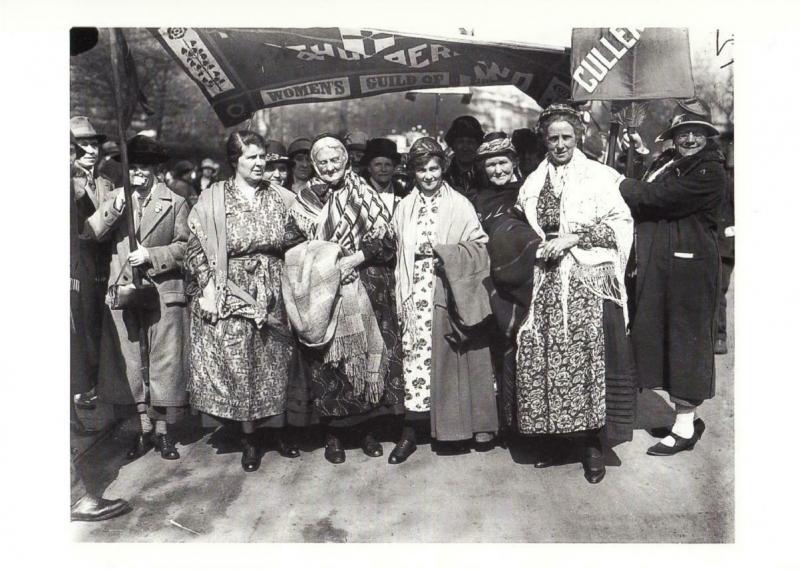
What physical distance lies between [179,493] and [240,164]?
1.87 m

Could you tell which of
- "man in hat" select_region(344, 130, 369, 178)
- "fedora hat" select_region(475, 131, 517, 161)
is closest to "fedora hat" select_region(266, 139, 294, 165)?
"man in hat" select_region(344, 130, 369, 178)

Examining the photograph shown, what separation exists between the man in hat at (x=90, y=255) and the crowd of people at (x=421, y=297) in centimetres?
5

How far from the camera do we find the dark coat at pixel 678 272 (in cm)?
380

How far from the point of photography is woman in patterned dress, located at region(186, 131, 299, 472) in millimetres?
3742

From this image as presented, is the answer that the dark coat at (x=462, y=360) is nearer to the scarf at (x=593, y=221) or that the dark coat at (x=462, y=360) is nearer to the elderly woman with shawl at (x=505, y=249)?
the elderly woman with shawl at (x=505, y=249)

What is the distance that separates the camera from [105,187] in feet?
15.0

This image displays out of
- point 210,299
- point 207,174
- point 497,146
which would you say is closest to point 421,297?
point 497,146

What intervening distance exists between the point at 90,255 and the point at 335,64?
6.48 feet

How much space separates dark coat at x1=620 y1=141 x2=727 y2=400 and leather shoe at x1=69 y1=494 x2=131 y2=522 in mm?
3073

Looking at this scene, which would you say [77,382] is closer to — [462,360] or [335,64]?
[462,360]

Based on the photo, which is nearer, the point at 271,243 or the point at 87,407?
the point at 271,243

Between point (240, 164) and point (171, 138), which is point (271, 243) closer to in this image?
point (240, 164)

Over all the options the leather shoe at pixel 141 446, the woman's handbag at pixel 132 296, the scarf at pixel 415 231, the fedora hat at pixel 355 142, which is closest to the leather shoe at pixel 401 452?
the scarf at pixel 415 231

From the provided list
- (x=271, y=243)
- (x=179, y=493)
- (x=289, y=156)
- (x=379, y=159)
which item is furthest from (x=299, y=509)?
(x=289, y=156)
